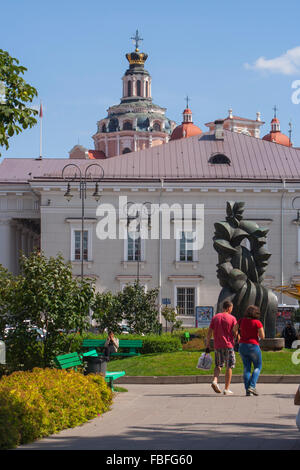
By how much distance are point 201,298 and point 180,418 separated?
39.2 m

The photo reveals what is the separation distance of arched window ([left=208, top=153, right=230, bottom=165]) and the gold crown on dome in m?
81.3

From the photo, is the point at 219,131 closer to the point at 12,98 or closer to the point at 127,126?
the point at 12,98

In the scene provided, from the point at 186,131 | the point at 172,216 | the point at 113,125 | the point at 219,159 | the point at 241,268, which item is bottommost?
the point at 241,268

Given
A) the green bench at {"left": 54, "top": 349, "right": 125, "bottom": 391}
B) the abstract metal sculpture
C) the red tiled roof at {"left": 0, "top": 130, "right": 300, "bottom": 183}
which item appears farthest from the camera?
the red tiled roof at {"left": 0, "top": 130, "right": 300, "bottom": 183}

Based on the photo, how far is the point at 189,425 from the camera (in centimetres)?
1259

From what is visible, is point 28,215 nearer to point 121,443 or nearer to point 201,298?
point 201,298

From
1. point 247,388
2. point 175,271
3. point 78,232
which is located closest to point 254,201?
point 175,271

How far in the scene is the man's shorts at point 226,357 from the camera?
1689 centimetres

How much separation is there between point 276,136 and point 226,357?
96.6 meters

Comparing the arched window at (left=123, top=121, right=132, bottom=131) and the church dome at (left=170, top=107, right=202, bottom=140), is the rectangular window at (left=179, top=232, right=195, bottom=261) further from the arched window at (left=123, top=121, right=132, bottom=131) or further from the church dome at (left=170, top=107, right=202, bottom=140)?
the arched window at (left=123, top=121, right=132, bottom=131)

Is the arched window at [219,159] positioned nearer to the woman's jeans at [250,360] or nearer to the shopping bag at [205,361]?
the shopping bag at [205,361]

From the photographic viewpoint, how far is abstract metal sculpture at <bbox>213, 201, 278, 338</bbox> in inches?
993

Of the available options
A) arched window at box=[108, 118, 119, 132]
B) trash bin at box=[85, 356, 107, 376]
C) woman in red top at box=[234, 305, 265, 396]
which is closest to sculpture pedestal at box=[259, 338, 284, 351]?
woman in red top at box=[234, 305, 265, 396]

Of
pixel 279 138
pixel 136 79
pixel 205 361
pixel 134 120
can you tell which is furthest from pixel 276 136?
pixel 205 361
